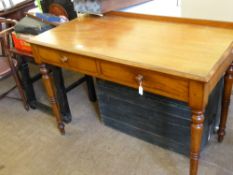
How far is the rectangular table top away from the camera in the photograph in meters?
1.07

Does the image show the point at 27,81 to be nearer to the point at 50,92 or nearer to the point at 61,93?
the point at 61,93

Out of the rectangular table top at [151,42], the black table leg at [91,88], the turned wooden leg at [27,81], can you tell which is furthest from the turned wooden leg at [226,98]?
the turned wooden leg at [27,81]

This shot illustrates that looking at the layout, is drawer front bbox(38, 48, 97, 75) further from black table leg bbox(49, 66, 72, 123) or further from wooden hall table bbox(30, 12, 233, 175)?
black table leg bbox(49, 66, 72, 123)

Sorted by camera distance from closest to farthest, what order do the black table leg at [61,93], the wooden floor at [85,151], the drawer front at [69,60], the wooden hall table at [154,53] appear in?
the wooden hall table at [154,53] → the drawer front at [69,60] → the wooden floor at [85,151] → the black table leg at [61,93]

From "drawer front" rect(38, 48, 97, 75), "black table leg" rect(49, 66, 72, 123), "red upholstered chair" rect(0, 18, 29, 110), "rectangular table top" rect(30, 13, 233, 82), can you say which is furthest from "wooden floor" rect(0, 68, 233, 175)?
"rectangular table top" rect(30, 13, 233, 82)

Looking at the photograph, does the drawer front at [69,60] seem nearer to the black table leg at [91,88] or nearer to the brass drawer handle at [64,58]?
the brass drawer handle at [64,58]

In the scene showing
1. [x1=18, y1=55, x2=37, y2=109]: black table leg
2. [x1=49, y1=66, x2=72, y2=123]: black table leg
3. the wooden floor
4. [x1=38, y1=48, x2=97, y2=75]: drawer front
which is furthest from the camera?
[x1=18, y1=55, x2=37, y2=109]: black table leg

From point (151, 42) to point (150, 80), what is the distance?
220mm

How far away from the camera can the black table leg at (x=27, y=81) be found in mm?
2074

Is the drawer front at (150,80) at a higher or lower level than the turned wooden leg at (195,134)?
higher

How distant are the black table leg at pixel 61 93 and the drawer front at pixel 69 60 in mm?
219

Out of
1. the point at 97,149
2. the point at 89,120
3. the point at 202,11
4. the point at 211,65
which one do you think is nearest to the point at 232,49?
the point at 211,65

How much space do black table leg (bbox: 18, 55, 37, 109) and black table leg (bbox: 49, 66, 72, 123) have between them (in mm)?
362

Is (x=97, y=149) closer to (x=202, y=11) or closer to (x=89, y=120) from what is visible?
(x=89, y=120)
